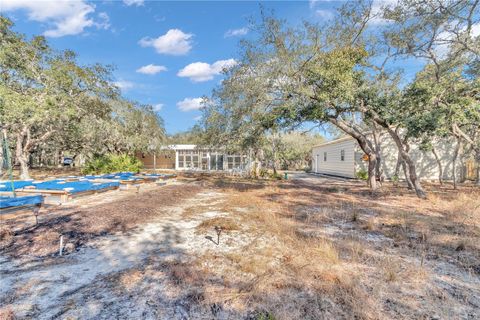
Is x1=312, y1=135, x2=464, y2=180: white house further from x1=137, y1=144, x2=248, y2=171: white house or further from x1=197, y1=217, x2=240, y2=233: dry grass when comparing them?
x1=137, y1=144, x2=248, y2=171: white house

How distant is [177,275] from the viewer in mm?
2955

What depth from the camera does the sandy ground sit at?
234 cm

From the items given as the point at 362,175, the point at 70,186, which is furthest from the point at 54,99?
the point at 362,175

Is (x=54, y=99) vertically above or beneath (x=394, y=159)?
above

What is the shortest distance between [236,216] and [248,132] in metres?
6.46

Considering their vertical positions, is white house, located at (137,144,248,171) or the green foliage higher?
the green foliage

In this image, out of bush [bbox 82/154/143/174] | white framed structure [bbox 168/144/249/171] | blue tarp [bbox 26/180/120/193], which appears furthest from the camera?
white framed structure [bbox 168/144/249/171]

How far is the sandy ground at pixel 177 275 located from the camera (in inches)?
92.0

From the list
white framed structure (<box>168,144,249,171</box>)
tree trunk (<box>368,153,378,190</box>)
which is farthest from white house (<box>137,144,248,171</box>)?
tree trunk (<box>368,153,378,190</box>)

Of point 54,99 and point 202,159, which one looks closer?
point 54,99

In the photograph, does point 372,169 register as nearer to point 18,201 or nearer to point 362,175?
point 362,175

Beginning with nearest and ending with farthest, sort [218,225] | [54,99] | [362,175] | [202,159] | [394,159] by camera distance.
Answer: [218,225]
[54,99]
[362,175]
[394,159]
[202,159]

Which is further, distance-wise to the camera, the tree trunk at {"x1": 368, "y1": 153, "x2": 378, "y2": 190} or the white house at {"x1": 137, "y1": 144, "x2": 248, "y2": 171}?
the white house at {"x1": 137, "y1": 144, "x2": 248, "y2": 171}

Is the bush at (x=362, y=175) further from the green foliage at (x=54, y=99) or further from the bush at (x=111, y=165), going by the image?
the green foliage at (x=54, y=99)
